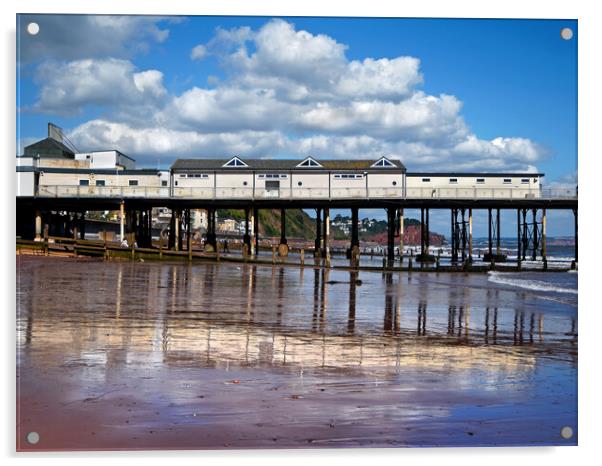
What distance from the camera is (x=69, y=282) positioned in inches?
883

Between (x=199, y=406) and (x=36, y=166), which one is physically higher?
(x=36, y=166)

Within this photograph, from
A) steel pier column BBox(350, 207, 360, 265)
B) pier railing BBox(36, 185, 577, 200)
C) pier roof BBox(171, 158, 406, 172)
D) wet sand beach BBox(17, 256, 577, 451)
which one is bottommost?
wet sand beach BBox(17, 256, 577, 451)

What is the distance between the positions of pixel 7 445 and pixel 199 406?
79.6 inches

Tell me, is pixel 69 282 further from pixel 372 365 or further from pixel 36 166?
pixel 36 166

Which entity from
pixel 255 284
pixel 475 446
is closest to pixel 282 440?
pixel 475 446

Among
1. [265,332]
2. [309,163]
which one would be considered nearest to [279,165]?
[309,163]

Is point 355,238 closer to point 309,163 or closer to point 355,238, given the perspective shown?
point 355,238

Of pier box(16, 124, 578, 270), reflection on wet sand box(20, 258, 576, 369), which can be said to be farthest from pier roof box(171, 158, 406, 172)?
reflection on wet sand box(20, 258, 576, 369)

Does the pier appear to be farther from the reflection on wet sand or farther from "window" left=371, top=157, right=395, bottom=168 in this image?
the reflection on wet sand

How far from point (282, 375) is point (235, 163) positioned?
50.1m

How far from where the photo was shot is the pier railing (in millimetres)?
52844

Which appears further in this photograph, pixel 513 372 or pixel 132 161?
pixel 132 161

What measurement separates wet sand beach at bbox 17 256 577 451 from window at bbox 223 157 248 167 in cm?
4055

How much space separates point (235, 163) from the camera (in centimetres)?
5872
